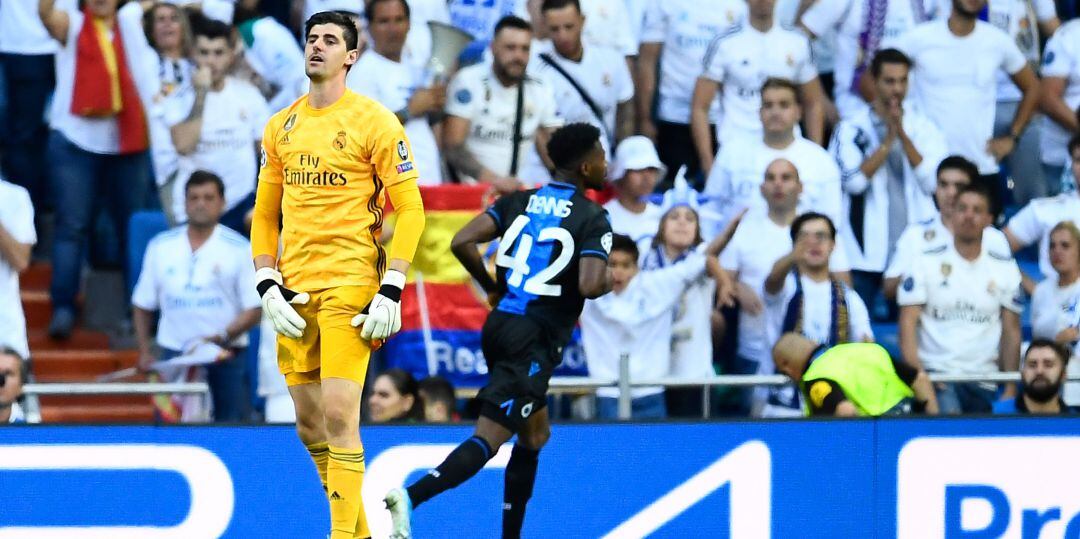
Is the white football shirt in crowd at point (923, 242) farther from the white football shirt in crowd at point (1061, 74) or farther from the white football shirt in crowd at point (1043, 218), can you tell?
the white football shirt in crowd at point (1061, 74)

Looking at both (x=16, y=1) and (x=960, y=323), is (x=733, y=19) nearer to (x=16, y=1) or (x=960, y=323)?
(x=960, y=323)

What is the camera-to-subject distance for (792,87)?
494 inches

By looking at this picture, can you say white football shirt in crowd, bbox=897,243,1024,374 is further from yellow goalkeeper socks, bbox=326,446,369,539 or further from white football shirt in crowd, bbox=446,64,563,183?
yellow goalkeeper socks, bbox=326,446,369,539

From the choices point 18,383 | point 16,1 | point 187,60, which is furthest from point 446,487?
point 16,1

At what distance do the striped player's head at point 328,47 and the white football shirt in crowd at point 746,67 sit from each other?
517cm

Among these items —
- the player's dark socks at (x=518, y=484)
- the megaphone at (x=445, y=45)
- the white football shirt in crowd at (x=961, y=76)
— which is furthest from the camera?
the white football shirt in crowd at (x=961, y=76)

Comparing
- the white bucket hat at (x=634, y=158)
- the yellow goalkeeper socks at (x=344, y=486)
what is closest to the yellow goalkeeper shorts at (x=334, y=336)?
the yellow goalkeeper socks at (x=344, y=486)

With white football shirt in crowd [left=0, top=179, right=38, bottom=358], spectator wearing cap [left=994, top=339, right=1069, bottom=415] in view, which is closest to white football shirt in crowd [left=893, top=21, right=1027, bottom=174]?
spectator wearing cap [left=994, top=339, right=1069, bottom=415]

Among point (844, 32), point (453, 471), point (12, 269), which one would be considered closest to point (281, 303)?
point (453, 471)

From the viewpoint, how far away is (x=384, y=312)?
8047 millimetres

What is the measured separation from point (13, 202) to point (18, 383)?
1.32 m

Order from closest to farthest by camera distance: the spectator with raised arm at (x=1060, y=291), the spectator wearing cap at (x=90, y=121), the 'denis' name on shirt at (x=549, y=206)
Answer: the 'denis' name on shirt at (x=549, y=206) → the spectator with raised arm at (x=1060, y=291) → the spectator wearing cap at (x=90, y=121)

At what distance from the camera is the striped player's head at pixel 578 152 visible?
30.0 feet

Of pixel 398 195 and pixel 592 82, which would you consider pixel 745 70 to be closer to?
pixel 592 82
